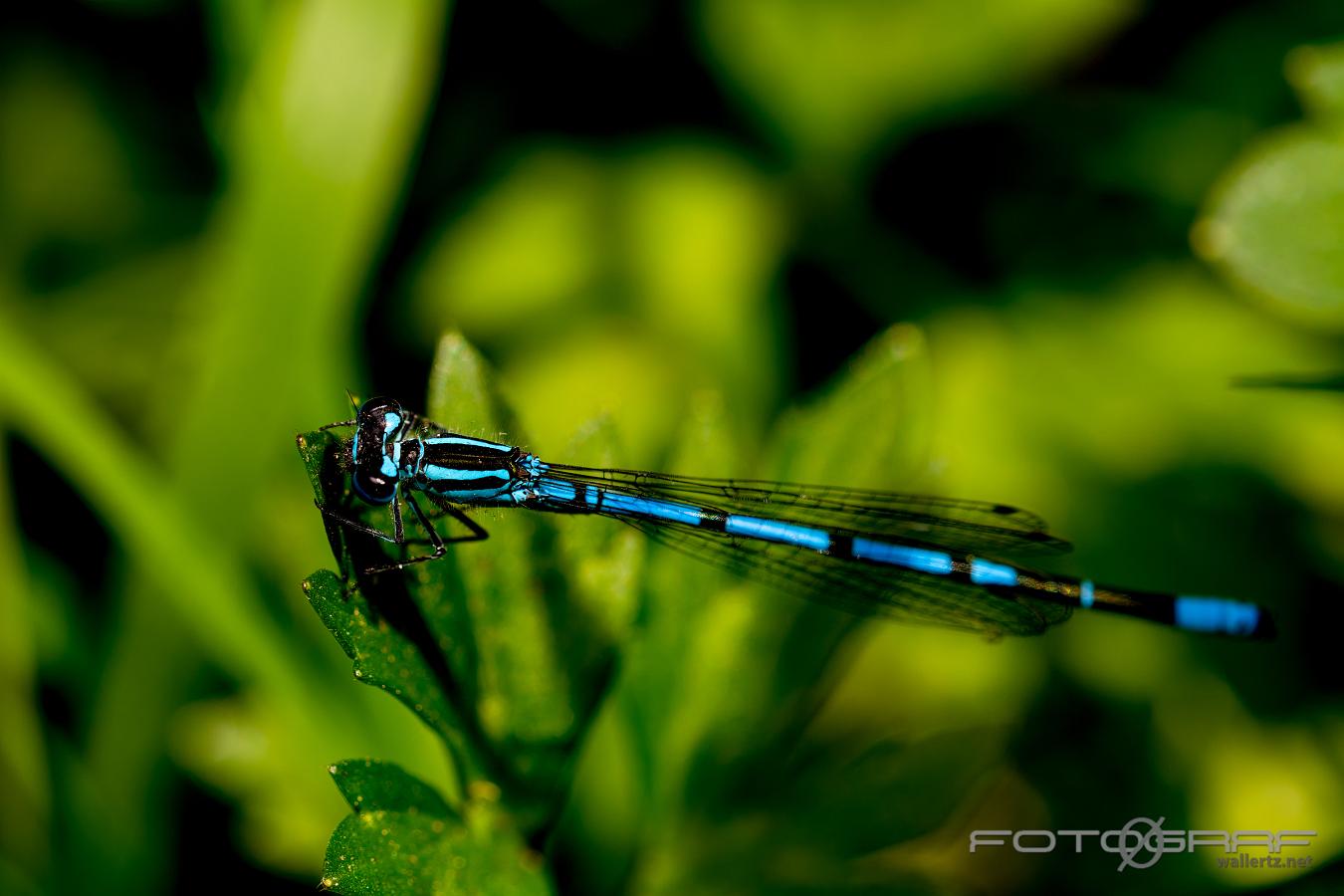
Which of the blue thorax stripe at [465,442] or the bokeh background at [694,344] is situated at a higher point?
the bokeh background at [694,344]

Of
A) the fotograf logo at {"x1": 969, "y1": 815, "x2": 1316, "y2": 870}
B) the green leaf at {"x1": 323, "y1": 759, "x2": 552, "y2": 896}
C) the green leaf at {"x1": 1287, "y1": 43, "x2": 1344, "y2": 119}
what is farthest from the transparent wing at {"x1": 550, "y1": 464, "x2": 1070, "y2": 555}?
the green leaf at {"x1": 1287, "y1": 43, "x2": 1344, "y2": 119}

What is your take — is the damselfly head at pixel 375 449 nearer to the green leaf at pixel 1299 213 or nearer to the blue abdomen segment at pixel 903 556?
the blue abdomen segment at pixel 903 556

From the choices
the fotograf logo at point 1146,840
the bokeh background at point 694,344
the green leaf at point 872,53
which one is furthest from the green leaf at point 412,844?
the green leaf at point 872,53

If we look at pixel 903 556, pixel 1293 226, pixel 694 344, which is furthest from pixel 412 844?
pixel 694 344

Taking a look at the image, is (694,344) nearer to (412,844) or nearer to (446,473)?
(446,473)

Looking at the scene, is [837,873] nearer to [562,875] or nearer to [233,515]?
[562,875]

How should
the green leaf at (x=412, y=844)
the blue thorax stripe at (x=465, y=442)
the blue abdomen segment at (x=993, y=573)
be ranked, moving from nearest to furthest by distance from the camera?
1. the green leaf at (x=412, y=844)
2. the blue thorax stripe at (x=465, y=442)
3. the blue abdomen segment at (x=993, y=573)

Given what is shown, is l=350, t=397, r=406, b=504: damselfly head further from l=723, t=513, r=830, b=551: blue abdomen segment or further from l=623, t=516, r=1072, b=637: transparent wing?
l=723, t=513, r=830, b=551: blue abdomen segment
